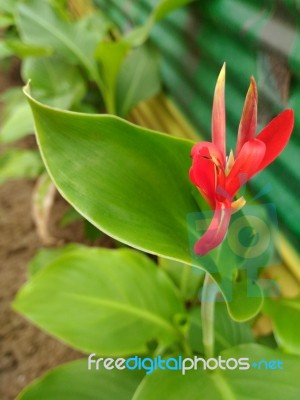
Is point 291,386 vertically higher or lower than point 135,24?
higher

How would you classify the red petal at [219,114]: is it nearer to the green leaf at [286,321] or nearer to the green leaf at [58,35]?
the green leaf at [286,321]

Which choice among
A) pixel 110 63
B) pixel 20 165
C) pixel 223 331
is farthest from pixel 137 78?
pixel 223 331

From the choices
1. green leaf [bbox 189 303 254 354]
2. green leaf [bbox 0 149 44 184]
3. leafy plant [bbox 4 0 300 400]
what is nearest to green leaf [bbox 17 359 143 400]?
leafy plant [bbox 4 0 300 400]

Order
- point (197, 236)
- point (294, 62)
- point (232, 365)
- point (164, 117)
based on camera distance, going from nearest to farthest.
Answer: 1. point (197, 236)
2. point (232, 365)
3. point (294, 62)
4. point (164, 117)

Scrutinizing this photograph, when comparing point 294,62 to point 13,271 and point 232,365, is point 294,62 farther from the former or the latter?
point 13,271

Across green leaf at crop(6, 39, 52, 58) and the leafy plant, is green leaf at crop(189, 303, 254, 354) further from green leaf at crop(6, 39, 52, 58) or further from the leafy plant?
green leaf at crop(6, 39, 52, 58)

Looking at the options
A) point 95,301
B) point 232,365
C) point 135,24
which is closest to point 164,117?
point 135,24
